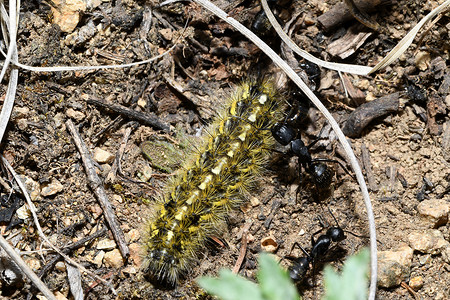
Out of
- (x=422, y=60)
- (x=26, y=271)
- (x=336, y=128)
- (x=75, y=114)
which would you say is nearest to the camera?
(x=26, y=271)

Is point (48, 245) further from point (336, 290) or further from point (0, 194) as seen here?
point (336, 290)

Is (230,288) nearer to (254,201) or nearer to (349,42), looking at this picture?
(254,201)

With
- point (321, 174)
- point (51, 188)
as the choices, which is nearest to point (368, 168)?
point (321, 174)

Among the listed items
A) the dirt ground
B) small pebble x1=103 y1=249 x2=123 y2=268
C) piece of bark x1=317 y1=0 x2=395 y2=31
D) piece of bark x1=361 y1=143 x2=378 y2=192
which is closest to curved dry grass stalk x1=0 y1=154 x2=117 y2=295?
the dirt ground

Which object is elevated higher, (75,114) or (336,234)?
(75,114)

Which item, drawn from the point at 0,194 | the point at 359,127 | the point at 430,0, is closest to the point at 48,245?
the point at 0,194

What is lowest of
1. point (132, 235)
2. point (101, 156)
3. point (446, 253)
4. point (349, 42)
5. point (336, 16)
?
point (132, 235)

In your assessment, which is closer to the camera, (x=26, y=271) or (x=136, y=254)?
(x=26, y=271)
